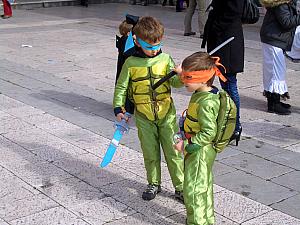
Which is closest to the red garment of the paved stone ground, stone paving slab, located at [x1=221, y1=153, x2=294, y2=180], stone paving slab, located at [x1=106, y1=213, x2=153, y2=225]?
the paved stone ground

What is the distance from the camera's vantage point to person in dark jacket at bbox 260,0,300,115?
637 centimetres

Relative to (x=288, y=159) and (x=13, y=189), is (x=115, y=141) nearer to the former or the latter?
(x=13, y=189)

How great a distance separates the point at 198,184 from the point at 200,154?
203 millimetres

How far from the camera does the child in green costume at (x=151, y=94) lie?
3.90 meters

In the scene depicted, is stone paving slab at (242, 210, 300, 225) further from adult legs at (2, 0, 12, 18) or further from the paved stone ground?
adult legs at (2, 0, 12, 18)

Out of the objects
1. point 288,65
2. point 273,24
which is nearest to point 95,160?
point 273,24

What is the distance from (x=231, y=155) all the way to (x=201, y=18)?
7.54 meters

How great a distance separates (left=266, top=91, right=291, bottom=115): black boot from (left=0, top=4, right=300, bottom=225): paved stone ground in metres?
0.11

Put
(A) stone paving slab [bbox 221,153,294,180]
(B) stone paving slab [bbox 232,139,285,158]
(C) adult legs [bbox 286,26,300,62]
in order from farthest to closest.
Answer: (C) adult legs [bbox 286,26,300,62] → (B) stone paving slab [bbox 232,139,285,158] → (A) stone paving slab [bbox 221,153,294,180]

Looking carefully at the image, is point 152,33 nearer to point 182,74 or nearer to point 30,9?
point 182,74

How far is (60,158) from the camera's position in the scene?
16.8ft

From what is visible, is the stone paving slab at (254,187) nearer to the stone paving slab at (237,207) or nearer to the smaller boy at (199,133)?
the stone paving slab at (237,207)

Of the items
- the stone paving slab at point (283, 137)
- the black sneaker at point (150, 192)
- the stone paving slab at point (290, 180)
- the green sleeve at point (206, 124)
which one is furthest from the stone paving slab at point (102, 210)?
the stone paving slab at point (283, 137)

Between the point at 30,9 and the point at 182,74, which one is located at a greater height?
the point at 182,74
